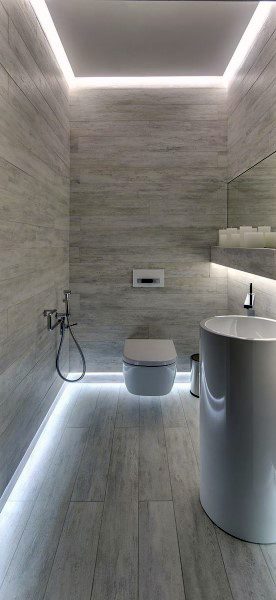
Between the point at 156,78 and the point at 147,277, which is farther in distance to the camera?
the point at 147,277

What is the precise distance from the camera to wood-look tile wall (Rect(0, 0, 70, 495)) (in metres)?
1.63

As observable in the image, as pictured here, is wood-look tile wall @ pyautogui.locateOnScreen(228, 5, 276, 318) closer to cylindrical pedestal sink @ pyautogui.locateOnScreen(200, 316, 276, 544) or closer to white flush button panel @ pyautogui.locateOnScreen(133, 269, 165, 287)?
white flush button panel @ pyautogui.locateOnScreen(133, 269, 165, 287)

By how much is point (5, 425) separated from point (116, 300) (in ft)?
5.26

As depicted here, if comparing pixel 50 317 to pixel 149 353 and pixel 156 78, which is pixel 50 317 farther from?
pixel 156 78

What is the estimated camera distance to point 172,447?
2180 millimetres

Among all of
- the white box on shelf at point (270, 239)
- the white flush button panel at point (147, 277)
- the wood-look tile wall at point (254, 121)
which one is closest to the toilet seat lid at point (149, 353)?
the white flush button panel at point (147, 277)

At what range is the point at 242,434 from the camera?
1.42 metres

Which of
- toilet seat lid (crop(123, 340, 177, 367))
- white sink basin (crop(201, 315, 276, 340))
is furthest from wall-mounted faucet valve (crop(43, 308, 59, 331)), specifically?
white sink basin (crop(201, 315, 276, 340))

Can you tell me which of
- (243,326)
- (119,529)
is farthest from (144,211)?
(119,529)

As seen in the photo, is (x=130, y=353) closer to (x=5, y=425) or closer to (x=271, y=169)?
(x=5, y=425)

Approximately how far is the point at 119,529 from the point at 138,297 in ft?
6.15

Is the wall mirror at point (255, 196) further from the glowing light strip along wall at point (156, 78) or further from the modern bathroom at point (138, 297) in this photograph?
the glowing light strip along wall at point (156, 78)

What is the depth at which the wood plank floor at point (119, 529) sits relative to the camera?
1282 mm

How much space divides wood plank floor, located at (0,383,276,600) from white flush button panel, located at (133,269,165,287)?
1.21 m
